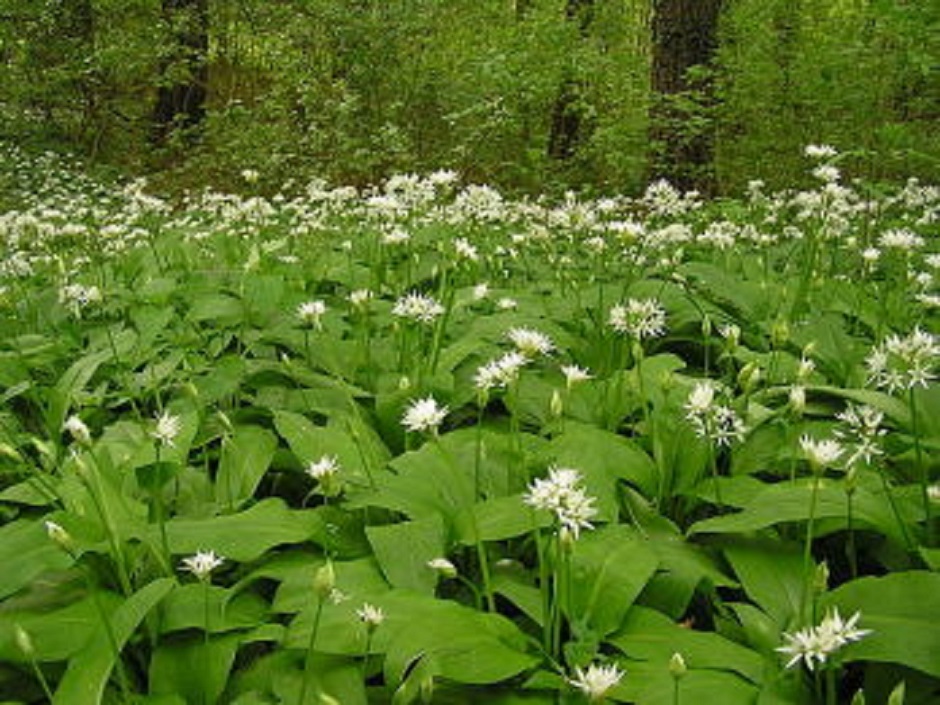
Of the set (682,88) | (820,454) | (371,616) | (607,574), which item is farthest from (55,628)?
(682,88)

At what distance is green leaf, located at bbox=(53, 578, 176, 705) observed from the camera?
1469 millimetres

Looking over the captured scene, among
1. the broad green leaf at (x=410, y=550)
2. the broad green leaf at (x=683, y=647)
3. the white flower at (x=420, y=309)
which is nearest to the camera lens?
the broad green leaf at (x=683, y=647)

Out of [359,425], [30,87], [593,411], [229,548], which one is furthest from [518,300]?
[30,87]

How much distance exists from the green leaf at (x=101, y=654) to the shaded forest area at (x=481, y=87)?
368cm

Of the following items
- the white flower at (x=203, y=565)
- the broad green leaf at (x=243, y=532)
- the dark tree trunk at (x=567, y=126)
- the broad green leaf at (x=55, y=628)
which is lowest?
the dark tree trunk at (x=567, y=126)

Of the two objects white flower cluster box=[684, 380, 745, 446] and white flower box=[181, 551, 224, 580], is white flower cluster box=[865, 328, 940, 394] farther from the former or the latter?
white flower box=[181, 551, 224, 580]

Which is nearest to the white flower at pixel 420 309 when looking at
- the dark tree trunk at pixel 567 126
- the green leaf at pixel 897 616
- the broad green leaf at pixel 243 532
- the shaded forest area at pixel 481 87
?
the broad green leaf at pixel 243 532

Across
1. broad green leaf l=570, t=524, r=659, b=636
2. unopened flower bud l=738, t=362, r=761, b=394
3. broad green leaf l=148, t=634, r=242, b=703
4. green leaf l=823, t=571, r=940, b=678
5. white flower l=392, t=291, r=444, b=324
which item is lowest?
broad green leaf l=148, t=634, r=242, b=703

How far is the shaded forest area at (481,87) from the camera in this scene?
750 centimetres

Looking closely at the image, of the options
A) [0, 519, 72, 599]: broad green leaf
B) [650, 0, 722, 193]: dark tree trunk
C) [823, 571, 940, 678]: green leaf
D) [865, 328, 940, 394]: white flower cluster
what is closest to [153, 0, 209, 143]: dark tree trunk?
[650, 0, 722, 193]: dark tree trunk

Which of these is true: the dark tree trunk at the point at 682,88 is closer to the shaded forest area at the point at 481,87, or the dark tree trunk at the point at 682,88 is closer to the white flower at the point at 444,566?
the shaded forest area at the point at 481,87

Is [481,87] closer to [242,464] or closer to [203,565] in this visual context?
[242,464]

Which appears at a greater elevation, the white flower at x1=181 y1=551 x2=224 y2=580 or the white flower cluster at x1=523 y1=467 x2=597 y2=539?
the white flower cluster at x1=523 y1=467 x2=597 y2=539

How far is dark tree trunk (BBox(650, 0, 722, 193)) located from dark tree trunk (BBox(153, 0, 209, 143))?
7300 millimetres
